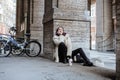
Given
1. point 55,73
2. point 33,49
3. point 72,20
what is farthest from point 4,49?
point 55,73

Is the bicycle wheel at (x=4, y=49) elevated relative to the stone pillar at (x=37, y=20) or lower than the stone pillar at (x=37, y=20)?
lower

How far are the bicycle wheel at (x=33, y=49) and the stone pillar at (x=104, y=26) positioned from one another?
431 inches

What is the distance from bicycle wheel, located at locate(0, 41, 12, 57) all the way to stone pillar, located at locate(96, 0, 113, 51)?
11.6 metres

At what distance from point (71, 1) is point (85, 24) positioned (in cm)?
93

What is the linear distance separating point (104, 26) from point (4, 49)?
12.3 meters

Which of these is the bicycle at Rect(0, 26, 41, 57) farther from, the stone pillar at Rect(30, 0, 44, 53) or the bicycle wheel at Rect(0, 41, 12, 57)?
the stone pillar at Rect(30, 0, 44, 53)

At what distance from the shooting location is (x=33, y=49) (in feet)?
35.7

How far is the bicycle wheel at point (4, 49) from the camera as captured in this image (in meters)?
10.6

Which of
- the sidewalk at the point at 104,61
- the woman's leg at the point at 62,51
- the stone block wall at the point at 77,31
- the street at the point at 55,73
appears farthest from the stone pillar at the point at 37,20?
the street at the point at 55,73

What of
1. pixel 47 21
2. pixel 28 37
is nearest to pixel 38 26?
pixel 28 37

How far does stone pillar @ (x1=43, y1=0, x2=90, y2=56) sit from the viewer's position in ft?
29.2

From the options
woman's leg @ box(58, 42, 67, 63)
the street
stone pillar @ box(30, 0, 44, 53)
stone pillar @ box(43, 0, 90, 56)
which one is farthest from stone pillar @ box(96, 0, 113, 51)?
the street

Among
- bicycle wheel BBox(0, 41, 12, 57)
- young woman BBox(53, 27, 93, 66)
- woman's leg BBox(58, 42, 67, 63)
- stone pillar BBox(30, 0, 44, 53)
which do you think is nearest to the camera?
young woman BBox(53, 27, 93, 66)

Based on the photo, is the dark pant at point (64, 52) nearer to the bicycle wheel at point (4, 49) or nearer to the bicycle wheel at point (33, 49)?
the bicycle wheel at point (33, 49)
